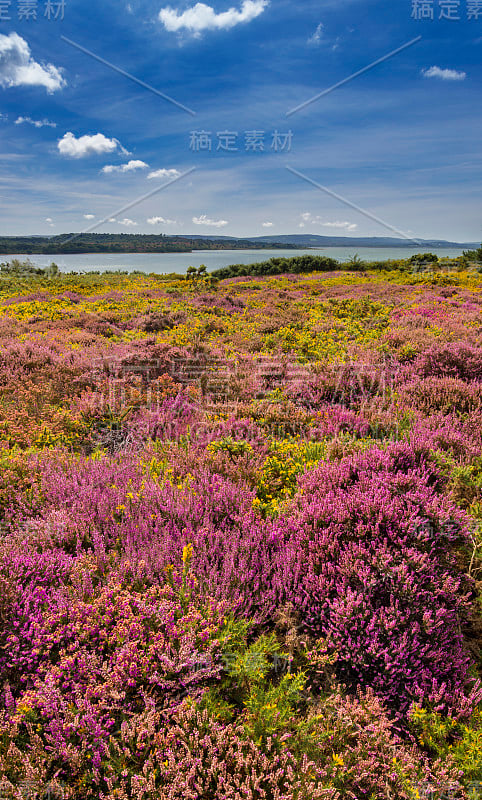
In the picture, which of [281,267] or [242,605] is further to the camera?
[281,267]

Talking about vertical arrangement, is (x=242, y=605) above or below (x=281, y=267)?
below

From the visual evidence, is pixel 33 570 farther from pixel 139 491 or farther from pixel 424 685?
pixel 424 685

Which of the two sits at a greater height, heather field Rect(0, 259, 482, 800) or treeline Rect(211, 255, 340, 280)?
treeline Rect(211, 255, 340, 280)

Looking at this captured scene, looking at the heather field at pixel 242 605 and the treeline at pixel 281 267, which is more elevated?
the treeline at pixel 281 267

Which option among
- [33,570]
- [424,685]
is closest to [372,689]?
[424,685]

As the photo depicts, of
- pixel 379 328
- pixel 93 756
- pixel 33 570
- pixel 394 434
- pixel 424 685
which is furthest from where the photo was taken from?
pixel 379 328

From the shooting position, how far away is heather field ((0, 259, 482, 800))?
1801 mm

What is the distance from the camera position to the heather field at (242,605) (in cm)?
180

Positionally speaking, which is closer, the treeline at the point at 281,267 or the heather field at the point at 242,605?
the heather field at the point at 242,605

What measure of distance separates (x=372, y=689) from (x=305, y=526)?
41.0 inches

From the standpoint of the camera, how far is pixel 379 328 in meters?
10.7

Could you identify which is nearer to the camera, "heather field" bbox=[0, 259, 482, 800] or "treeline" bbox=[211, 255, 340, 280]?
"heather field" bbox=[0, 259, 482, 800]

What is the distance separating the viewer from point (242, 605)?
2580 millimetres

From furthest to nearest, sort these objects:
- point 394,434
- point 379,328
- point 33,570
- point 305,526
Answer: point 379,328 < point 394,434 < point 305,526 < point 33,570
